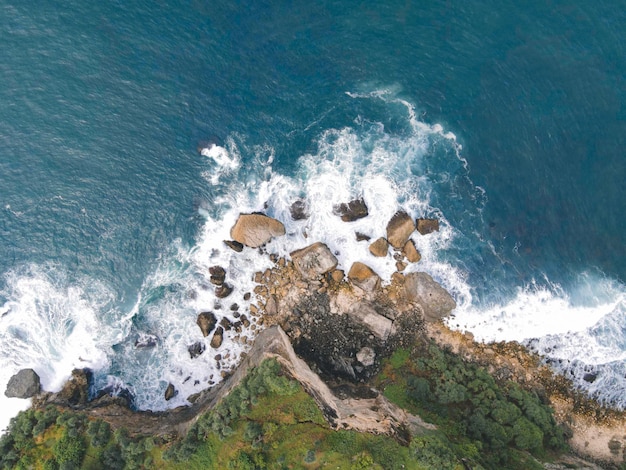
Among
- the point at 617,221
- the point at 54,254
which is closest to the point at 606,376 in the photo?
the point at 617,221

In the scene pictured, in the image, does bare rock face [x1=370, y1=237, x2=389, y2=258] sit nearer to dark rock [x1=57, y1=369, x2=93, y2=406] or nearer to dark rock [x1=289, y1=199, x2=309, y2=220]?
dark rock [x1=289, y1=199, x2=309, y2=220]

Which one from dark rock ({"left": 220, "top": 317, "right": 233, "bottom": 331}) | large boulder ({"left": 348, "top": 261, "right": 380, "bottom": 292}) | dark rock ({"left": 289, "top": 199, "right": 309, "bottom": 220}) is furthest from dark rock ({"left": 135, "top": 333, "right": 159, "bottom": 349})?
large boulder ({"left": 348, "top": 261, "right": 380, "bottom": 292})

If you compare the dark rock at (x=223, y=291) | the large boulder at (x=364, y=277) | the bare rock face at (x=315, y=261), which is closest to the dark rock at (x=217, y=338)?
the dark rock at (x=223, y=291)

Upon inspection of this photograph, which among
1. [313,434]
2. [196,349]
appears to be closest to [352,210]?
[196,349]

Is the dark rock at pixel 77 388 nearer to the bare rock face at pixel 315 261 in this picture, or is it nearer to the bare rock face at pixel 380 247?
the bare rock face at pixel 315 261

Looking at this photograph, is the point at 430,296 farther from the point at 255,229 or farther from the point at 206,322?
the point at 206,322

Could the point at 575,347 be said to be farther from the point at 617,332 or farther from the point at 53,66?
the point at 53,66
